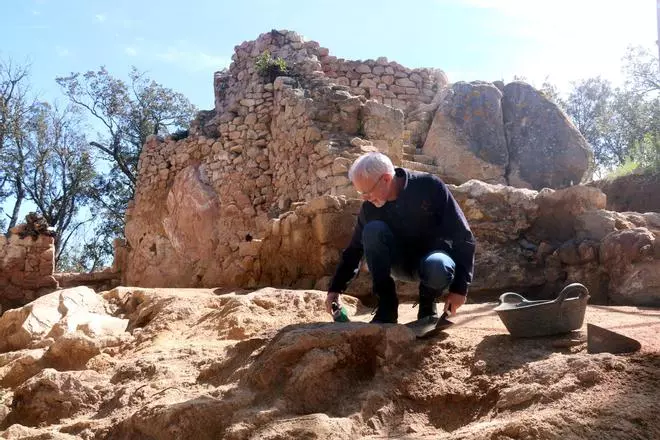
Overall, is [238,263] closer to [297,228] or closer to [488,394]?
[297,228]

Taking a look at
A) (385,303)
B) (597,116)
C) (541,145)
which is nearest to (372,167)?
(385,303)

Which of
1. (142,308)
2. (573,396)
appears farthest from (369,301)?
(573,396)

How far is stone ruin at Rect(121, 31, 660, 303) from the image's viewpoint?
8.55m

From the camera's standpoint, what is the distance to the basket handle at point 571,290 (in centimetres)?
277

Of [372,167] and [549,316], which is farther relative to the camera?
[372,167]

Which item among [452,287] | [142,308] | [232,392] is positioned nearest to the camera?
[232,392]

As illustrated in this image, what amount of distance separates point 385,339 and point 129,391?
1.24 meters

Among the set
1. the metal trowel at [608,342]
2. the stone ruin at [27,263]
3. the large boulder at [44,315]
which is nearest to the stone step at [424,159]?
the stone ruin at [27,263]

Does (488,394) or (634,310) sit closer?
(488,394)

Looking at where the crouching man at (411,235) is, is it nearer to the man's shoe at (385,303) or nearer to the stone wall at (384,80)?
the man's shoe at (385,303)

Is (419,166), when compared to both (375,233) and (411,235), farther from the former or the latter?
(375,233)

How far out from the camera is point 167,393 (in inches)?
112

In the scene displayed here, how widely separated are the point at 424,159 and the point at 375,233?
25.5ft

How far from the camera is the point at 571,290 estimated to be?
9.42 feet
